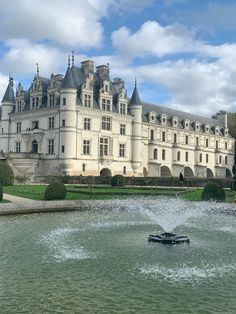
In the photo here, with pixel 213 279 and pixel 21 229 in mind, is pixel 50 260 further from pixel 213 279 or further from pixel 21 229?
pixel 21 229

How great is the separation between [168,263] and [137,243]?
2.94 metres

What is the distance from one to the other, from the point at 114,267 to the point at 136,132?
48444mm

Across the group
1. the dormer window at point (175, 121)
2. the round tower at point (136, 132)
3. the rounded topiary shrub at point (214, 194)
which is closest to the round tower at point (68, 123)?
the round tower at point (136, 132)

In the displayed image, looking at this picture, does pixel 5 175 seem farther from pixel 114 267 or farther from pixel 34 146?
pixel 114 267

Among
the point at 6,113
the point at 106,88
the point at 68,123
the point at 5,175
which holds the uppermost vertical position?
the point at 106,88

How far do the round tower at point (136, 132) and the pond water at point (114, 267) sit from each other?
3858 centimetres

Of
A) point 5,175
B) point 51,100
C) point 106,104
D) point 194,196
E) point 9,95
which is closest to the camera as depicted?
point 194,196

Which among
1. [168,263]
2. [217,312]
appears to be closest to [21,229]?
A: [168,263]

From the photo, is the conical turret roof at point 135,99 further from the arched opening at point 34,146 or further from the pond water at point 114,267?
the pond water at point 114,267

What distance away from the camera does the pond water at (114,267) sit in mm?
8961

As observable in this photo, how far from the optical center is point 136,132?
59.8 meters

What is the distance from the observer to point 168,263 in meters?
12.4

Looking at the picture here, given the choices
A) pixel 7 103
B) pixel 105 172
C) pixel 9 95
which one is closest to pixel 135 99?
pixel 105 172

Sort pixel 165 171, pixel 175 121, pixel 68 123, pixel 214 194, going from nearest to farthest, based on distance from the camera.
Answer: pixel 214 194 → pixel 68 123 → pixel 165 171 → pixel 175 121
